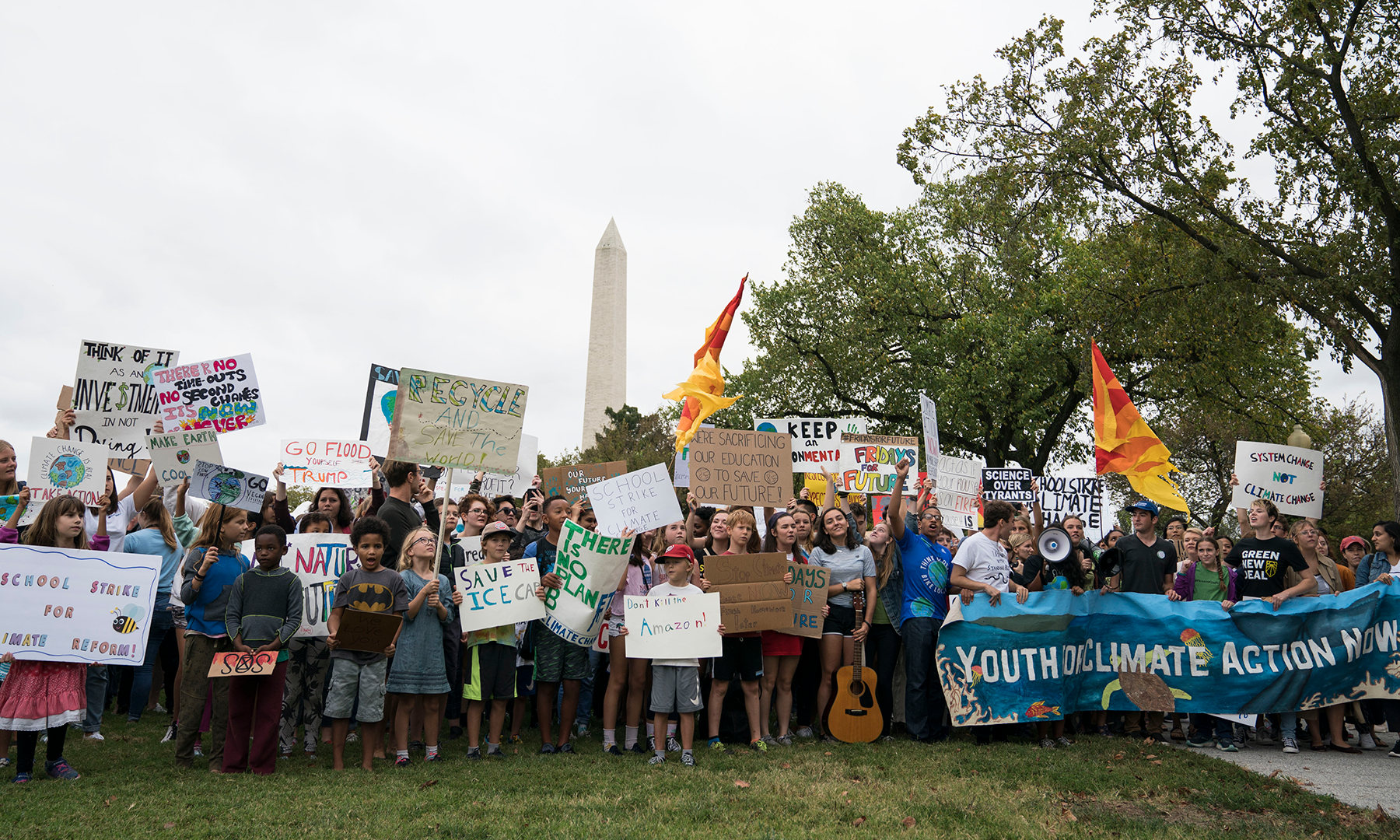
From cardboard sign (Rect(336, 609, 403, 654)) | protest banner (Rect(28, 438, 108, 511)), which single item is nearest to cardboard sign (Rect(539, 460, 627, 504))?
protest banner (Rect(28, 438, 108, 511))

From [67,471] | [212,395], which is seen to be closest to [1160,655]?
[212,395]

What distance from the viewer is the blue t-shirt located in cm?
848

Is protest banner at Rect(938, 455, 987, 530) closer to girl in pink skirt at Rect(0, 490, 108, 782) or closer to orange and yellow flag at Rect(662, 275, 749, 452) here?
orange and yellow flag at Rect(662, 275, 749, 452)

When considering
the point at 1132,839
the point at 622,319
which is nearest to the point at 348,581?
the point at 1132,839

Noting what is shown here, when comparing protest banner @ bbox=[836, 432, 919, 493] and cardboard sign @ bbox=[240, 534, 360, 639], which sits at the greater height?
protest banner @ bbox=[836, 432, 919, 493]

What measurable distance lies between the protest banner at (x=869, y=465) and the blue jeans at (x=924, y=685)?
5.39 metres

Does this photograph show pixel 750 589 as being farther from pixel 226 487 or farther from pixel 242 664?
pixel 226 487

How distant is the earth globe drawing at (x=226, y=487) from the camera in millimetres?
9086

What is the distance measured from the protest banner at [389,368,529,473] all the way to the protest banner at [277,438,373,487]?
211 inches

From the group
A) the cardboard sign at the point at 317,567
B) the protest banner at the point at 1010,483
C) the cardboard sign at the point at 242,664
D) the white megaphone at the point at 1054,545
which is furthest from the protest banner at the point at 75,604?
the protest banner at the point at 1010,483

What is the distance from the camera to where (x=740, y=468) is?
34.4 ft

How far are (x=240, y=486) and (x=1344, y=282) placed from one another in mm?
14602

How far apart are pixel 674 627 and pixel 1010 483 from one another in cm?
862

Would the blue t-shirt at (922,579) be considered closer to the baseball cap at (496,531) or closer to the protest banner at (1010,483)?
the baseball cap at (496,531)
